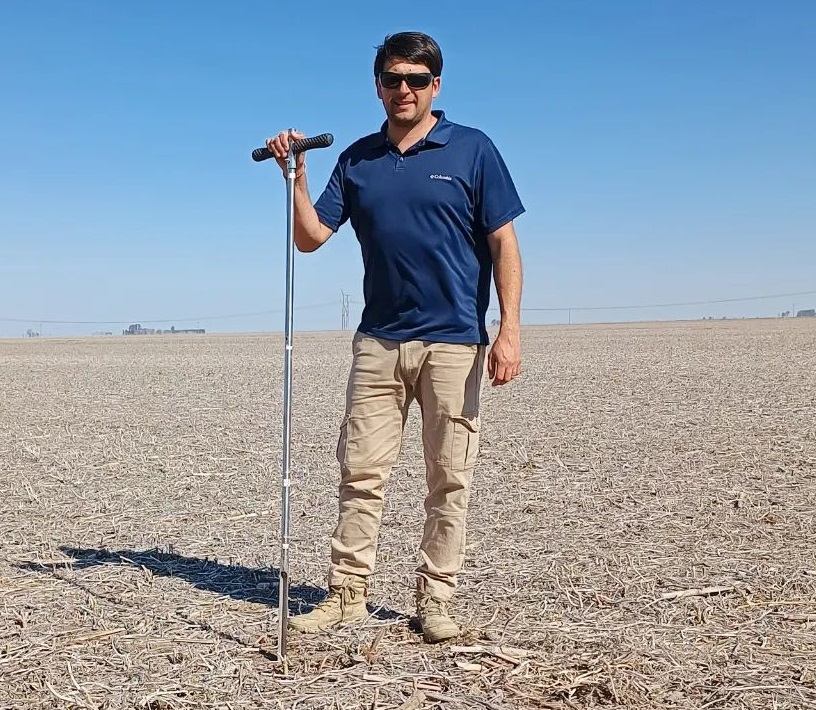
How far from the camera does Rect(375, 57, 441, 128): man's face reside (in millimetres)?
4227

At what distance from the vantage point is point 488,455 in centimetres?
990

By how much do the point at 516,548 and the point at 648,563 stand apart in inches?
33.9

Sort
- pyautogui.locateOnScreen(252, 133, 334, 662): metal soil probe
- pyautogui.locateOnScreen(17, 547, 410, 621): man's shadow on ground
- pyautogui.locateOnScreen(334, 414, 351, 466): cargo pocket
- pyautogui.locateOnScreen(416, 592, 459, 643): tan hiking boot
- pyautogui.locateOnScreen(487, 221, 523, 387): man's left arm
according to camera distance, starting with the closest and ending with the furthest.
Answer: pyautogui.locateOnScreen(252, 133, 334, 662): metal soil probe
pyautogui.locateOnScreen(416, 592, 459, 643): tan hiking boot
pyautogui.locateOnScreen(487, 221, 523, 387): man's left arm
pyautogui.locateOnScreen(334, 414, 351, 466): cargo pocket
pyautogui.locateOnScreen(17, 547, 410, 621): man's shadow on ground

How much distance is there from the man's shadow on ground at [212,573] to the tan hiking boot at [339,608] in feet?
0.42

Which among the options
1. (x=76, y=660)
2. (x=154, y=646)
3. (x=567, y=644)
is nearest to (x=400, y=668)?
(x=567, y=644)

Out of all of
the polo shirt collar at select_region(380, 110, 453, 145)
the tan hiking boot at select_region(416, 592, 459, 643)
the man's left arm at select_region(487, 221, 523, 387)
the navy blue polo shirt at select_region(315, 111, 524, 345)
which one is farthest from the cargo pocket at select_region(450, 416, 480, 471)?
the polo shirt collar at select_region(380, 110, 453, 145)

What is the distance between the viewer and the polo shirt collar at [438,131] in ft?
14.0

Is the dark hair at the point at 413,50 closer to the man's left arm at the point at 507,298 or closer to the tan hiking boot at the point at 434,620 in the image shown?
the man's left arm at the point at 507,298

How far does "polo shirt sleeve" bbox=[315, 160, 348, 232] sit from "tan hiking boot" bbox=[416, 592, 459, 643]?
1.84 m

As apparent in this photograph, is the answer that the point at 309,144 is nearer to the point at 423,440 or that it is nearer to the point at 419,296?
the point at 419,296

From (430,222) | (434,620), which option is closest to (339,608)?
(434,620)

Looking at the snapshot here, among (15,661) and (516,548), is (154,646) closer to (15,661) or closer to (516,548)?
(15,661)

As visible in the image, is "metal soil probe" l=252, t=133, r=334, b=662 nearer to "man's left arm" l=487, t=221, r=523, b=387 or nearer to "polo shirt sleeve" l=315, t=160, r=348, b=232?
"polo shirt sleeve" l=315, t=160, r=348, b=232

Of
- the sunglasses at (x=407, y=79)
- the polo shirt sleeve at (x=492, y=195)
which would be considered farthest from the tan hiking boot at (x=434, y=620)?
the sunglasses at (x=407, y=79)
